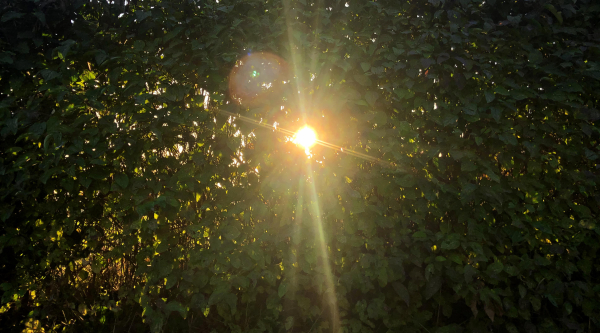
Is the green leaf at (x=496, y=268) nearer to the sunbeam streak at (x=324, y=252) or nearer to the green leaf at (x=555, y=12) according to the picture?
the sunbeam streak at (x=324, y=252)

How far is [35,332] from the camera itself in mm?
2545

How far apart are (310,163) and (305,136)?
0.17 meters

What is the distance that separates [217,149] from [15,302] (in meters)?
1.79

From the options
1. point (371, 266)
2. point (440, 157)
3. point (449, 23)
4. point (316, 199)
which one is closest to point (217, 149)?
point (316, 199)

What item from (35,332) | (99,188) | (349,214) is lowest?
(35,332)

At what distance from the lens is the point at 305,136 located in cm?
230

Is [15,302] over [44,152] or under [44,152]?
under

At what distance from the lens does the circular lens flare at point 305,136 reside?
230 centimetres

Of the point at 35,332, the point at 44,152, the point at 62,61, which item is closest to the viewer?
the point at 44,152

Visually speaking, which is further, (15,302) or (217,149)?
(15,302)

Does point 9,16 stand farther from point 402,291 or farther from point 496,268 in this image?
point 496,268

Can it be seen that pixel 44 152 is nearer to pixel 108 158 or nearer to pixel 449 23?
pixel 108 158

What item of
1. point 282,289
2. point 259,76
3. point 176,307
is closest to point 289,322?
point 282,289

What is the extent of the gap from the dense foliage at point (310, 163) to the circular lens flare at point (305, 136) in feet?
0.19
